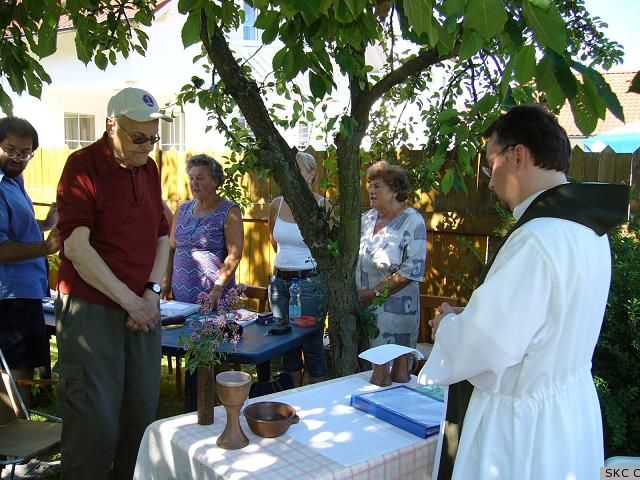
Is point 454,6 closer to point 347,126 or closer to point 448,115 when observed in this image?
point 448,115

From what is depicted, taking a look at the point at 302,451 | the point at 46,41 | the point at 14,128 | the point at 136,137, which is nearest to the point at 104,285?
the point at 136,137

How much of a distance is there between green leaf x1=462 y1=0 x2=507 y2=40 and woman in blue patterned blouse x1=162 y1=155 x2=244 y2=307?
313 centimetres

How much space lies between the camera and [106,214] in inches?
99.1

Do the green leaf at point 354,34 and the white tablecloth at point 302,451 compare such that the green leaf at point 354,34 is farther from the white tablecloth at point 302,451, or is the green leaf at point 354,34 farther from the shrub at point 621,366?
the shrub at point 621,366

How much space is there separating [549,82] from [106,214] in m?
1.85

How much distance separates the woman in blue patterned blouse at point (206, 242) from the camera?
426 cm

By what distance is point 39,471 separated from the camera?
11.7ft

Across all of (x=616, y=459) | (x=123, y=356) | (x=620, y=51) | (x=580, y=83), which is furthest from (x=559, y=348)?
(x=620, y=51)

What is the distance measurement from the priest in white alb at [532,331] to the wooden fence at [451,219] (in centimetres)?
206

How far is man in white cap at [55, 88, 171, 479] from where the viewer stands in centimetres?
246

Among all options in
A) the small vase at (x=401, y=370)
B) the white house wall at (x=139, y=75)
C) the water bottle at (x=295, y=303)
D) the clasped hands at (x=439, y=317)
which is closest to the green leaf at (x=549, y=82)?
the clasped hands at (x=439, y=317)

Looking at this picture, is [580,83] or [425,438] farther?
[425,438]

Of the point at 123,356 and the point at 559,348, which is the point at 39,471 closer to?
the point at 123,356

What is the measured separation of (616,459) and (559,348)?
0.57 metres
